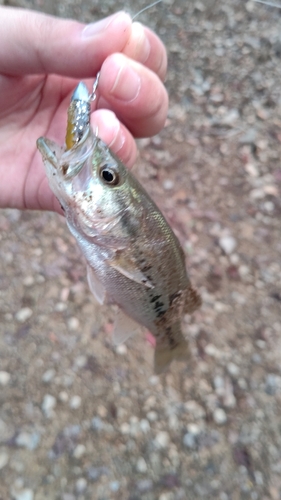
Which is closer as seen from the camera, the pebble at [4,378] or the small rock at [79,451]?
the small rock at [79,451]

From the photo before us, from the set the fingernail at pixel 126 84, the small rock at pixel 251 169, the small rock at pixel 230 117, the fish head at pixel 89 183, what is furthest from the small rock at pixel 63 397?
the small rock at pixel 230 117

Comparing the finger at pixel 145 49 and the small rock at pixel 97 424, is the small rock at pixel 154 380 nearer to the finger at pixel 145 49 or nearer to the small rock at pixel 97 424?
the small rock at pixel 97 424

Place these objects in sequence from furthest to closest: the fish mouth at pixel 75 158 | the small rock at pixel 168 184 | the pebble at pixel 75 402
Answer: the small rock at pixel 168 184, the pebble at pixel 75 402, the fish mouth at pixel 75 158

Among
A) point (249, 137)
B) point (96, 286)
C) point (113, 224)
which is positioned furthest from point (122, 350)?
point (249, 137)

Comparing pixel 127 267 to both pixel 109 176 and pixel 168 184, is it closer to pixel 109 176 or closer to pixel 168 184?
pixel 109 176

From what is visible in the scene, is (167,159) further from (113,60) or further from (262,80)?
(113,60)

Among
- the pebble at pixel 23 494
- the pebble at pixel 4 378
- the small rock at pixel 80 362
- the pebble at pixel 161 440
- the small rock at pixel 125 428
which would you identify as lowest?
the pebble at pixel 23 494
